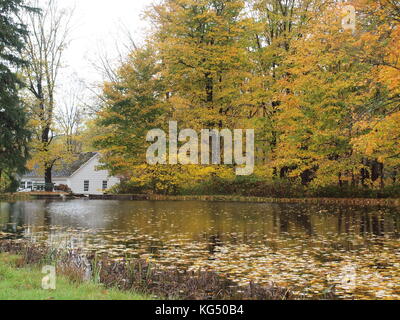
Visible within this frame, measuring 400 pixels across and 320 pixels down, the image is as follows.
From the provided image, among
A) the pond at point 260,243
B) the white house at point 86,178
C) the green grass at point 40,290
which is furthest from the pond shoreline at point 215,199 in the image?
the green grass at point 40,290

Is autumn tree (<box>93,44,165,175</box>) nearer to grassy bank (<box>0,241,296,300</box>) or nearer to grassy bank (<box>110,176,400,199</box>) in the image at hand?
grassy bank (<box>110,176,400,199</box>)

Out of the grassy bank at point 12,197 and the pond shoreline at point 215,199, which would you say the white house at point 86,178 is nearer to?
the pond shoreline at point 215,199

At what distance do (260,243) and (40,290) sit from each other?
7.40 meters

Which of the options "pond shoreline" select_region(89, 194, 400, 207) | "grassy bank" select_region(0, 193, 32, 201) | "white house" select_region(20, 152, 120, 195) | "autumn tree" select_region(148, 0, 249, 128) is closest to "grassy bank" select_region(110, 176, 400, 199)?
"pond shoreline" select_region(89, 194, 400, 207)

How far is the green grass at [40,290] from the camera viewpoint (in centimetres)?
628

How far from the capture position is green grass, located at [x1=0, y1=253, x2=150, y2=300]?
628 cm

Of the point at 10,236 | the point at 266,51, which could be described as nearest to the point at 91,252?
the point at 10,236

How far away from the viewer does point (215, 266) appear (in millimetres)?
9602

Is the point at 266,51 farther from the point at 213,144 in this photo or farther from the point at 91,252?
the point at 91,252

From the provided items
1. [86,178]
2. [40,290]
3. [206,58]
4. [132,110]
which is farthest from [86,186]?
[40,290]

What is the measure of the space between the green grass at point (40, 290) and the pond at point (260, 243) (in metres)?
2.39

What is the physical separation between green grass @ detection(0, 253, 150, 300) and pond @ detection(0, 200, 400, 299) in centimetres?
239

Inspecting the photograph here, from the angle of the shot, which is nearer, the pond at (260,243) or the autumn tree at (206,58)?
the pond at (260,243)
